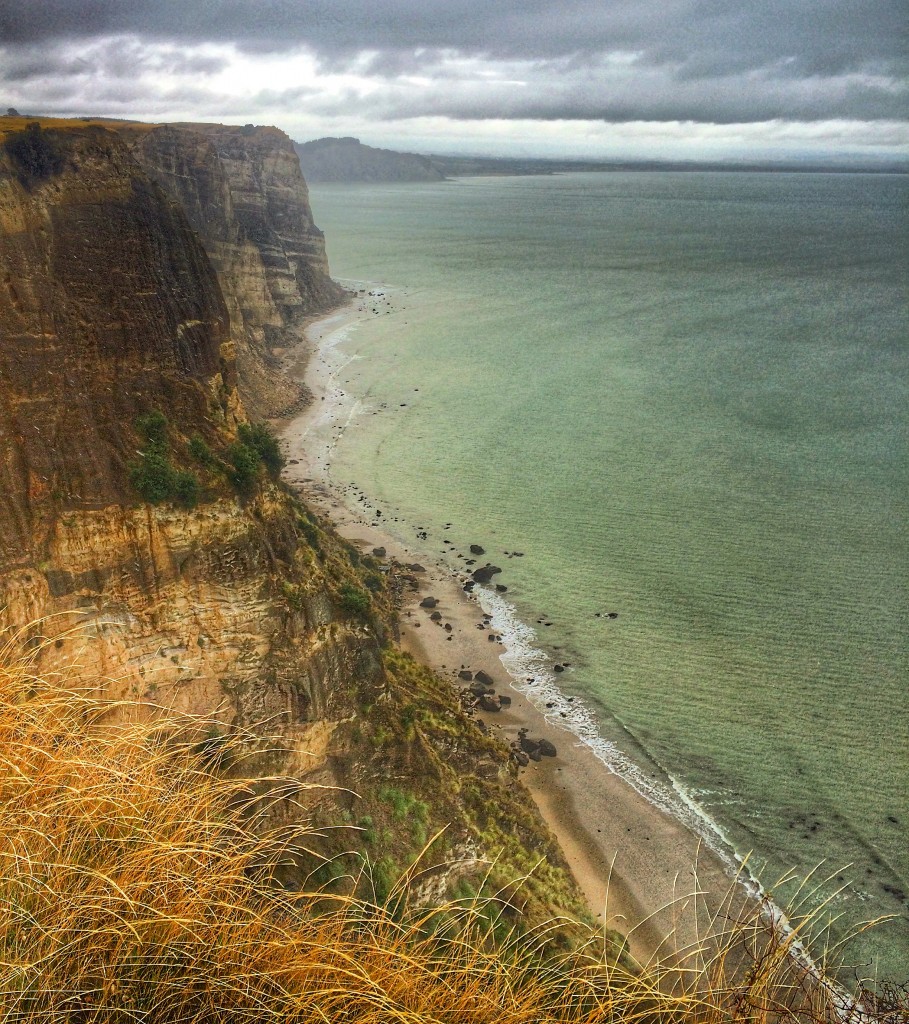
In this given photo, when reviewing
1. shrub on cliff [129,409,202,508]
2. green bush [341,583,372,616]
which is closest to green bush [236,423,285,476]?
shrub on cliff [129,409,202,508]

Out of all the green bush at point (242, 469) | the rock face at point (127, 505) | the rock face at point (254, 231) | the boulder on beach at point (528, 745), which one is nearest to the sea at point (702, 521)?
the boulder on beach at point (528, 745)

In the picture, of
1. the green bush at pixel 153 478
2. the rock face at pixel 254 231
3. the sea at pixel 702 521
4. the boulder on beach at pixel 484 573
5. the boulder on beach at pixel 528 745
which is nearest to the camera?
the green bush at pixel 153 478

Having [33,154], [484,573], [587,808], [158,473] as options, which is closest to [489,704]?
[587,808]

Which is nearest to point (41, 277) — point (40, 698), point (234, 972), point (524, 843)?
point (40, 698)

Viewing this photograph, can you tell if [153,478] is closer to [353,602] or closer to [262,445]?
[262,445]

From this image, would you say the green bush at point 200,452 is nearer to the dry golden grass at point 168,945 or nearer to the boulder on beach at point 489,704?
the dry golden grass at point 168,945

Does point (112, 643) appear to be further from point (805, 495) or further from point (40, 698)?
point (805, 495)

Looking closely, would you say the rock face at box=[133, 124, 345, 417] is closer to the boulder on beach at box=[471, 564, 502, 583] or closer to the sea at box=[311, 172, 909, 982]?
the sea at box=[311, 172, 909, 982]
